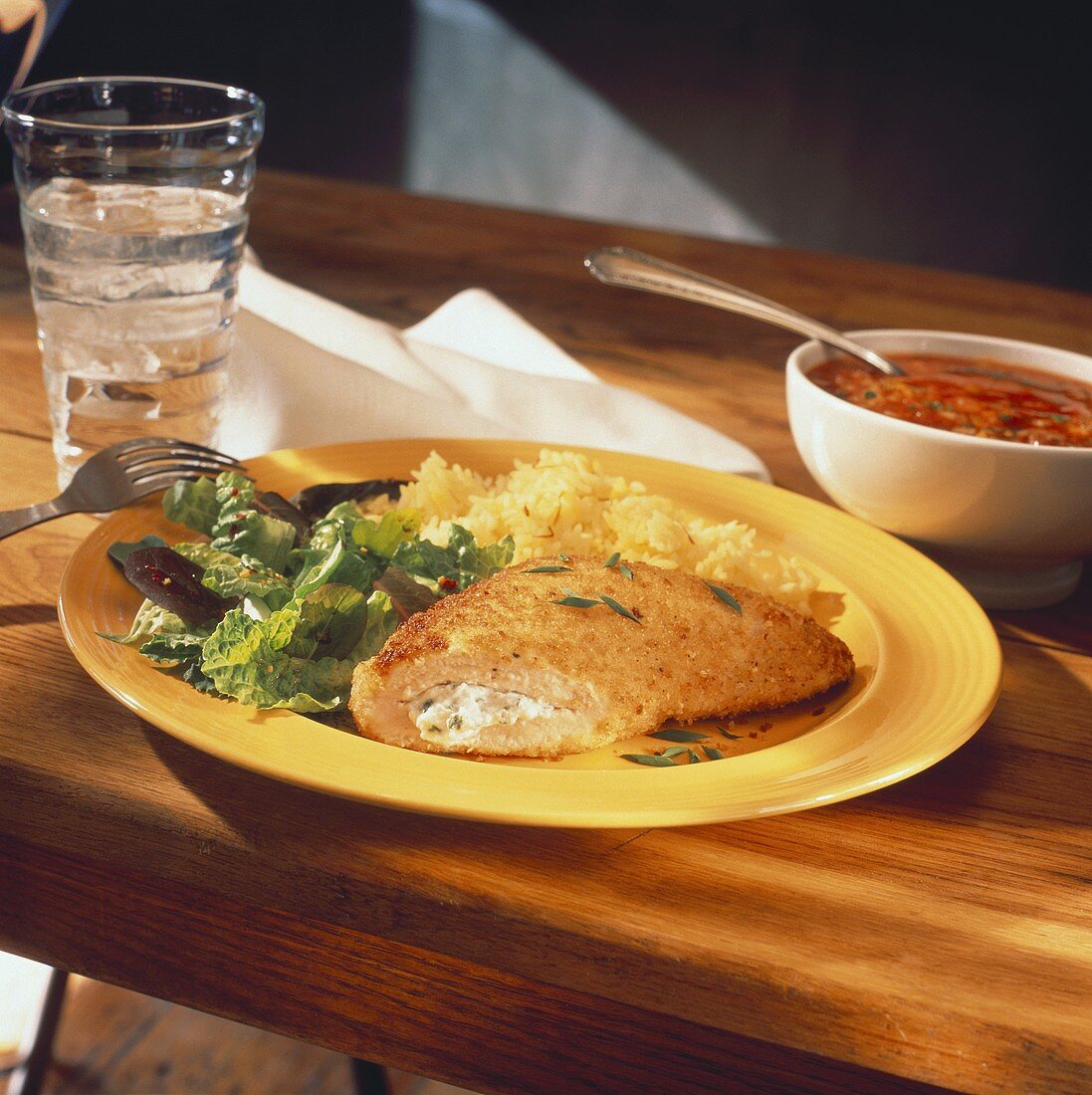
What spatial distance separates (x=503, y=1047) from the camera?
2.72 ft

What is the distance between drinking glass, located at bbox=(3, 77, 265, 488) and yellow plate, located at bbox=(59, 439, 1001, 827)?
0.18 metres

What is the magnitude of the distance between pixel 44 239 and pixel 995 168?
16.9 feet

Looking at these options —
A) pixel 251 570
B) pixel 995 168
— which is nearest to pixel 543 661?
pixel 251 570

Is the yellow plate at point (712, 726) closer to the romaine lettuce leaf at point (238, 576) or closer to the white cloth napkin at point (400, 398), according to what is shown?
the romaine lettuce leaf at point (238, 576)

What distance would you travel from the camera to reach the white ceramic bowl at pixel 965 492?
1.21 meters

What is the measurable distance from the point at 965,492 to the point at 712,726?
41 cm

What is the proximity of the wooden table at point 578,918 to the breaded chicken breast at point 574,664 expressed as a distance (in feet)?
0.26

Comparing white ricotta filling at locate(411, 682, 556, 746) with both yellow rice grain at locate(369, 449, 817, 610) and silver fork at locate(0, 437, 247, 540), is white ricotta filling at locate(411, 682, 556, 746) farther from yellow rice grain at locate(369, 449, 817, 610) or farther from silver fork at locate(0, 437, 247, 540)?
silver fork at locate(0, 437, 247, 540)

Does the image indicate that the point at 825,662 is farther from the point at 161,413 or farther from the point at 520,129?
the point at 520,129

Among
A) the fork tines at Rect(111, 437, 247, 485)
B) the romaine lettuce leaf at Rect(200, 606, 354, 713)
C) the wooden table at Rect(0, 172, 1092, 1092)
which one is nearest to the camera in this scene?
the wooden table at Rect(0, 172, 1092, 1092)

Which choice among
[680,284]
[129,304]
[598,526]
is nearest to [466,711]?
[598,526]

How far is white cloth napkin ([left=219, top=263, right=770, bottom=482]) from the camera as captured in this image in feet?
5.17

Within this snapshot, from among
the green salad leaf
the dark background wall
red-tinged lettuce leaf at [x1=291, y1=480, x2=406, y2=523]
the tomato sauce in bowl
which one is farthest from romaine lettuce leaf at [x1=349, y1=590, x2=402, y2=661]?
the dark background wall

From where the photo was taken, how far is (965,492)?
1.24m
